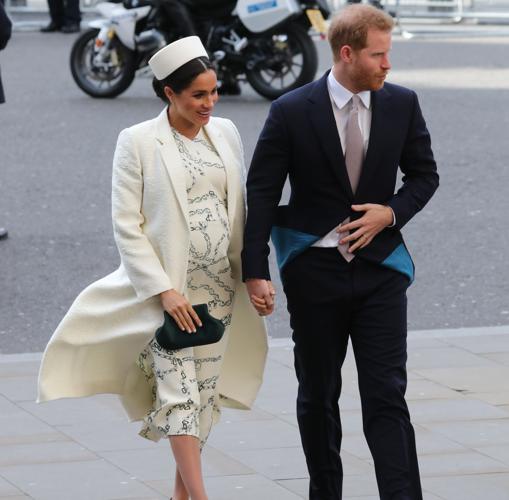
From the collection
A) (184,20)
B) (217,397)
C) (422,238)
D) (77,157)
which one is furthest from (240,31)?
(217,397)

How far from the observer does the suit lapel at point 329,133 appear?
174 inches

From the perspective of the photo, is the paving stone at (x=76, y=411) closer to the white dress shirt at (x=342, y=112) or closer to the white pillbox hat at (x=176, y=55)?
the white dress shirt at (x=342, y=112)

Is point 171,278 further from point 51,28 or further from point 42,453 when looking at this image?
point 51,28

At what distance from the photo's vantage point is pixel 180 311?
4406mm

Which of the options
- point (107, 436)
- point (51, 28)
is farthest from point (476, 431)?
point (51, 28)

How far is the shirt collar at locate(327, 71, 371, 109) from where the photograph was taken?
446 cm

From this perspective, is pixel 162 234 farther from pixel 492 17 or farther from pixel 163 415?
pixel 492 17

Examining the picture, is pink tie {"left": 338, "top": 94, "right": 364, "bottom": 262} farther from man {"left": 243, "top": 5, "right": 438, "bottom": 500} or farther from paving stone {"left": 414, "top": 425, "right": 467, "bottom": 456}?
paving stone {"left": 414, "top": 425, "right": 467, "bottom": 456}

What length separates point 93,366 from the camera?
4.70m

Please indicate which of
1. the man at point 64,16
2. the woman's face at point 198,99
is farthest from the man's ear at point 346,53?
the man at point 64,16

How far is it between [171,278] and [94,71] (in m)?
10.8

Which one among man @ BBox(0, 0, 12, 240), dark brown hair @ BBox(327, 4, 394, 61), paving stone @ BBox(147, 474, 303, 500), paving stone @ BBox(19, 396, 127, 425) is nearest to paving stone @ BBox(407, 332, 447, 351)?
paving stone @ BBox(19, 396, 127, 425)

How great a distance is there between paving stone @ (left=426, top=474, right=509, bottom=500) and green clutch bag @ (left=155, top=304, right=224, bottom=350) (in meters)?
1.03

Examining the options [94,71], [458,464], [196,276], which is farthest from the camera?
[94,71]
